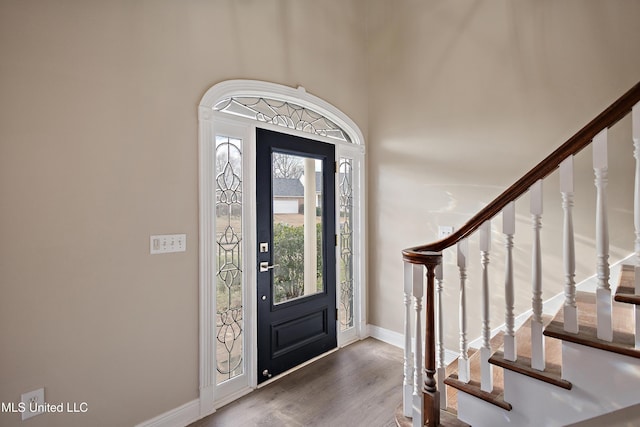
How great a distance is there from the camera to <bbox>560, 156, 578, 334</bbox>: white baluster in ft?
4.83

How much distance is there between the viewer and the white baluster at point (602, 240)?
1405 mm

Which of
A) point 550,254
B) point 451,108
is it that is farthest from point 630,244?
point 451,108

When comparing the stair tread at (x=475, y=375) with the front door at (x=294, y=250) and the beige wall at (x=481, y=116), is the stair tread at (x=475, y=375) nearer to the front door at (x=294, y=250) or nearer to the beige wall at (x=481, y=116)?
the beige wall at (x=481, y=116)

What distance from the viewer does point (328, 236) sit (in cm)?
324

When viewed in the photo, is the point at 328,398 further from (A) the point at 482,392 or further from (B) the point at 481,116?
(B) the point at 481,116

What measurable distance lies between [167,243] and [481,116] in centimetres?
269

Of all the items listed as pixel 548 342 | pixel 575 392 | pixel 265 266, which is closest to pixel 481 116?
pixel 548 342

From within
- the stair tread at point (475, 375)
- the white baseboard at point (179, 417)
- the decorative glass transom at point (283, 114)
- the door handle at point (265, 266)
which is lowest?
the white baseboard at point (179, 417)

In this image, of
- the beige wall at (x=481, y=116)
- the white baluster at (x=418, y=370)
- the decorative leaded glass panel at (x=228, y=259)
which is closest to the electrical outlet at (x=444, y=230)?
the beige wall at (x=481, y=116)

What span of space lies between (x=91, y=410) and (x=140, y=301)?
24.1 inches

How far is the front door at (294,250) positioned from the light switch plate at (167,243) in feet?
2.03

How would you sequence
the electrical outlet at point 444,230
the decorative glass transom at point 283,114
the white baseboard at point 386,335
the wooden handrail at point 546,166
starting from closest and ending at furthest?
the wooden handrail at point 546,166, the decorative glass transom at point 283,114, the electrical outlet at point 444,230, the white baseboard at point 386,335

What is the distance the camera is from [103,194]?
185 cm

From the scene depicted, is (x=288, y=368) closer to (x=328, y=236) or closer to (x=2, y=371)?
(x=328, y=236)
